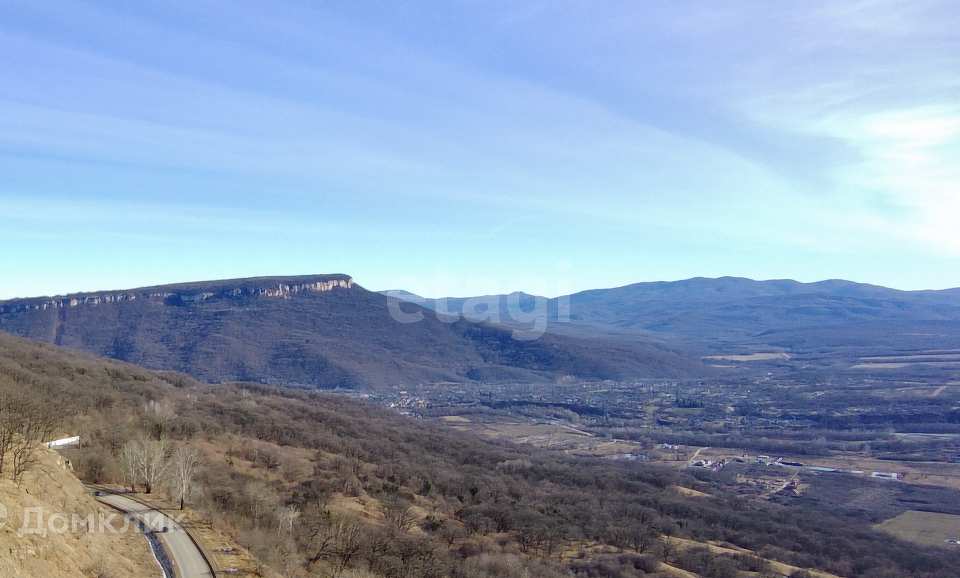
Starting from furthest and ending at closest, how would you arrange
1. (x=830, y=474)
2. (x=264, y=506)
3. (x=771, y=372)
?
(x=771, y=372) < (x=830, y=474) < (x=264, y=506)

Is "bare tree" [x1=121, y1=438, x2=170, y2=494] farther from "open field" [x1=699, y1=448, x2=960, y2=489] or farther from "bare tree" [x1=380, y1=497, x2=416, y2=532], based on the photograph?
"open field" [x1=699, y1=448, x2=960, y2=489]

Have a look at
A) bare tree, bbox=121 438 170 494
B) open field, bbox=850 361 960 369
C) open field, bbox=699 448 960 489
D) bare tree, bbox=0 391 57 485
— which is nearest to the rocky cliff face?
open field, bbox=699 448 960 489

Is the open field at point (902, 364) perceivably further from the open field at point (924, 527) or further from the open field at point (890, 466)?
the open field at point (924, 527)

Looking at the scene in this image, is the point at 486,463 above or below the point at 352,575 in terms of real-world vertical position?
below

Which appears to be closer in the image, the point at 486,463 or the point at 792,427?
the point at 486,463

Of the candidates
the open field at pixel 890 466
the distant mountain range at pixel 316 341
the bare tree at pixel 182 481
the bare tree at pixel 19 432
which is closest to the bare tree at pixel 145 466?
the bare tree at pixel 182 481

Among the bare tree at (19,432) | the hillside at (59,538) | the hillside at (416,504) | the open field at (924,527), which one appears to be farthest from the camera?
the open field at (924,527)

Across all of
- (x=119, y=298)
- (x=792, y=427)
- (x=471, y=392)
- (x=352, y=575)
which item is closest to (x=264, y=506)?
(x=352, y=575)

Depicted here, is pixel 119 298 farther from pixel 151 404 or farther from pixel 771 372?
pixel 771 372
